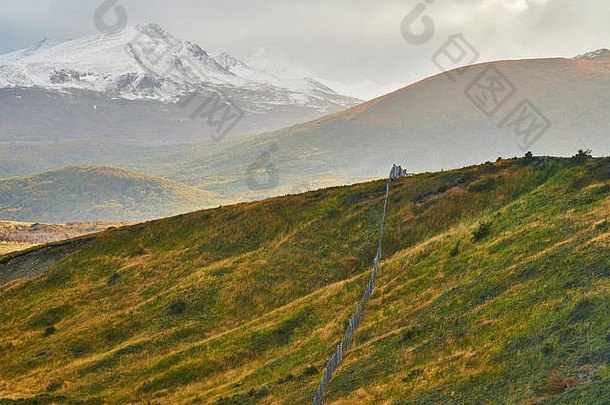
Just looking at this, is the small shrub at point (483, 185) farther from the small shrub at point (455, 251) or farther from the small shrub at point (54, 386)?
the small shrub at point (54, 386)

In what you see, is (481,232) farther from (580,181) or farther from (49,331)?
(49,331)

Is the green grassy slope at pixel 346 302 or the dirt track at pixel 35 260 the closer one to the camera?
the green grassy slope at pixel 346 302

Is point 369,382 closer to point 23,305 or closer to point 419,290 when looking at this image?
point 419,290

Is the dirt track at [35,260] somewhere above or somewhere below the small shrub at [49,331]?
above

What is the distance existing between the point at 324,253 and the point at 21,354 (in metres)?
28.0

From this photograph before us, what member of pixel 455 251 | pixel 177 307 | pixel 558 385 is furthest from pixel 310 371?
pixel 177 307

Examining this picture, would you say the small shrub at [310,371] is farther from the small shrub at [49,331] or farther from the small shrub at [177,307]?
the small shrub at [49,331]

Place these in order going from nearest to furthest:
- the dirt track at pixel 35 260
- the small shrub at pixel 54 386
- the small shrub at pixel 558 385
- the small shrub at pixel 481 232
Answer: the small shrub at pixel 558 385 → the small shrub at pixel 481 232 → the small shrub at pixel 54 386 → the dirt track at pixel 35 260

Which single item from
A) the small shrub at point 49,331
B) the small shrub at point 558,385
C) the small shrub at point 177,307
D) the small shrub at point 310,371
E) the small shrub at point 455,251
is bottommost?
the small shrub at point 49,331

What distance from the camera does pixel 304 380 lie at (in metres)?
26.3

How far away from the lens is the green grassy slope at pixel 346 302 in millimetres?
20484

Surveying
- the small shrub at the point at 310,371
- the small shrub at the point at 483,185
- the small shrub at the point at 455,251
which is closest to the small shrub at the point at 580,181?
the small shrub at the point at 455,251

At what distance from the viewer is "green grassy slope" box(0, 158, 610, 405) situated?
20484mm

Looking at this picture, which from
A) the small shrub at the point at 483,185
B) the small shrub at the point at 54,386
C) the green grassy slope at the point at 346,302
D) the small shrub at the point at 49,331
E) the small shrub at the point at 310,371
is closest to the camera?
the green grassy slope at the point at 346,302
